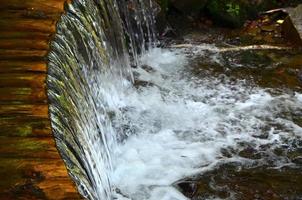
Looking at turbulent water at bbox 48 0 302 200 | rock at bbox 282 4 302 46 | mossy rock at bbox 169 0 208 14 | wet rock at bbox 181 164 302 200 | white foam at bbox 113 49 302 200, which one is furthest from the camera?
mossy rock at bbox 169 0 208 14

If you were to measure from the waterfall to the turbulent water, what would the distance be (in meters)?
0.02

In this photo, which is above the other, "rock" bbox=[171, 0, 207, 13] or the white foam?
"rock" bbox=[171, 0, 207, 13]

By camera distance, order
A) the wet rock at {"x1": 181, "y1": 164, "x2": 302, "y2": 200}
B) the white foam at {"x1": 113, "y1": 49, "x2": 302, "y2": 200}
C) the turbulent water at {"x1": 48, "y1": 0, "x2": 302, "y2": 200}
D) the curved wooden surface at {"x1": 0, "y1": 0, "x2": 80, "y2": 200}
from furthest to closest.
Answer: the white foam at {"x1": 113, "y1": 49, "x2": 302, "y2": 200} → the wet rock at {"x1": 181, "y1": 164, "x2": 302, "y2": 200} → the turbulent water at {"x1": 48, "y1": 0, "x2": 302, "y2": 200} → the curved wooden surface at {"x1": 0, "y1": 0, "x2": 80, "y2": 200}

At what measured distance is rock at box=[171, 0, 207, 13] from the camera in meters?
8.32

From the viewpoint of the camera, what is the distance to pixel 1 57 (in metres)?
3.86

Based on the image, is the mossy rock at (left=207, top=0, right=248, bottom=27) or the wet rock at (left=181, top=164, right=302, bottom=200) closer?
the wet rock at (left=181, top=164, right=302, bottom=200)

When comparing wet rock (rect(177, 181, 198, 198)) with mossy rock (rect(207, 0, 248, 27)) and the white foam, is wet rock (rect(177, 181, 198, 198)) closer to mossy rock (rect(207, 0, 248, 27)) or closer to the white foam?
the white foam

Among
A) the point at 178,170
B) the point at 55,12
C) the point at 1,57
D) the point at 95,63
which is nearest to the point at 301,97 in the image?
the point at 178,170

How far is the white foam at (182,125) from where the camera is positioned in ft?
16.6

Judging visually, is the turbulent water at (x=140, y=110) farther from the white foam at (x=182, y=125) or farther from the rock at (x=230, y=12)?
the rock at (x=230, y=12)

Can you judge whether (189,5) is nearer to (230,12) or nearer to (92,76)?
(230,12)

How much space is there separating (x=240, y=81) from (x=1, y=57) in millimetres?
3799

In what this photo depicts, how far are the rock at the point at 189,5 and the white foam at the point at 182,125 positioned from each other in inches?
59.6

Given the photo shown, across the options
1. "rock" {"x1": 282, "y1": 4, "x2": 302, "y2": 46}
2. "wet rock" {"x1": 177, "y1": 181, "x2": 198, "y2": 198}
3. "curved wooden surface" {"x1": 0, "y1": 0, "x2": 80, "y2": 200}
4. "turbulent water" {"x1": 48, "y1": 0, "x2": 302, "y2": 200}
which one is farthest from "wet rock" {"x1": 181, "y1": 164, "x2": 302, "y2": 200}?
"rock" {"x1": 282, "y1": 4, "x2": 302, "y2": 46}
